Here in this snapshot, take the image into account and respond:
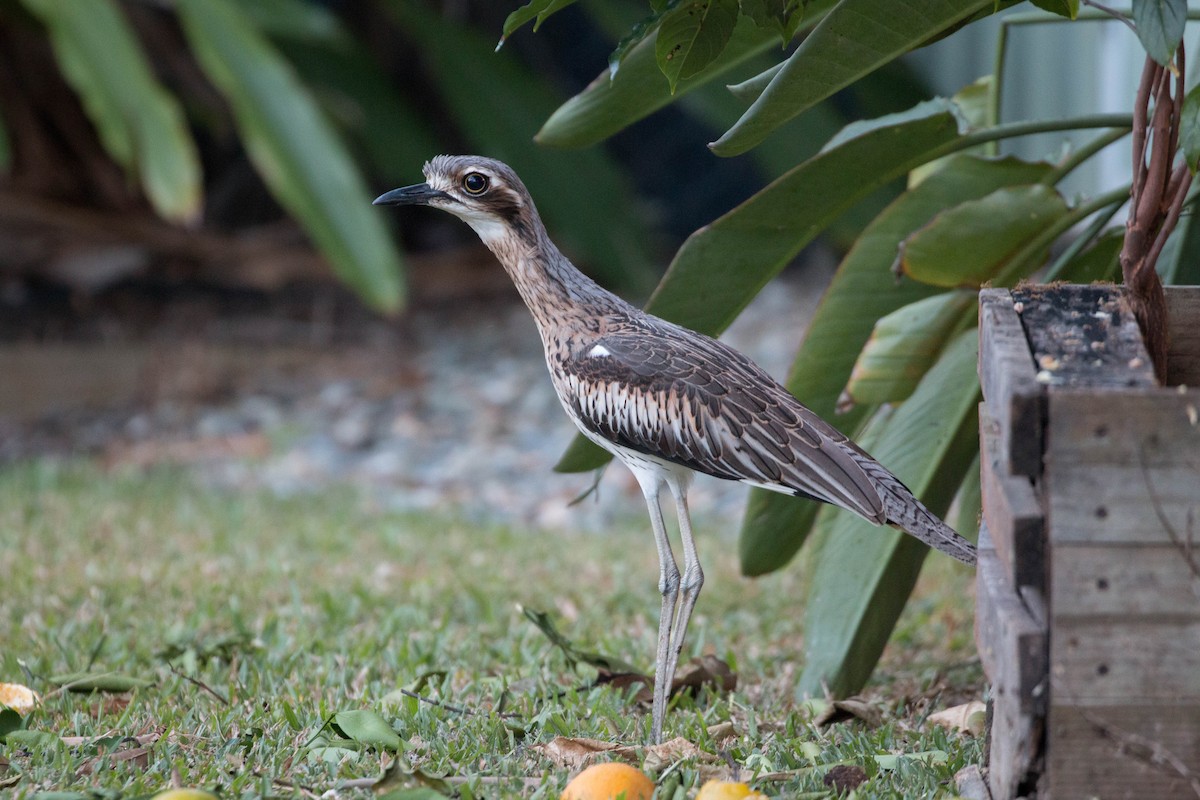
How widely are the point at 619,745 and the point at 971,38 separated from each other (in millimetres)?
7833

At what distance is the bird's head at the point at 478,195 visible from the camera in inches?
110

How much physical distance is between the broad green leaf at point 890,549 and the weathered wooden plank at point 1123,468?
4.11ft

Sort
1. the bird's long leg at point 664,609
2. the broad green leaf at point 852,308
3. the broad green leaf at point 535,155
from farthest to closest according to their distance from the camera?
the broad green leaf at point 535,155 → the broad green leaf at point 852,308 → the bird's long leg at point 664,609

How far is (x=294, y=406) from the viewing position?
25.9ft

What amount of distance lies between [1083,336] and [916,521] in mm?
573

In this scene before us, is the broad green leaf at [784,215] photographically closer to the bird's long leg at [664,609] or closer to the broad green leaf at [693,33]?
the bird's long leg at [664,609]

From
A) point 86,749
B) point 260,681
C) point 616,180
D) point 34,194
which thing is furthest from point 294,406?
point 86,749

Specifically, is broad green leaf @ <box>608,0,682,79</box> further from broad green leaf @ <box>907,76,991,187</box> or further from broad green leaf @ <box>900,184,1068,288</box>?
broad green leaf @ <box>907,76,991,187</box>

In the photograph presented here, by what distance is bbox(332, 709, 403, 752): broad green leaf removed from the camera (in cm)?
234

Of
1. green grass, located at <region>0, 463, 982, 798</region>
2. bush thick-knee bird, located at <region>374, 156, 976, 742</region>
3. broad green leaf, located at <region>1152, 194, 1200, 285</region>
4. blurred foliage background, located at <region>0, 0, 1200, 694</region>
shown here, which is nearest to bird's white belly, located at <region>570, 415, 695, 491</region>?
bush thick-knee bird, located at <region>374, 156, 976, 742</region>

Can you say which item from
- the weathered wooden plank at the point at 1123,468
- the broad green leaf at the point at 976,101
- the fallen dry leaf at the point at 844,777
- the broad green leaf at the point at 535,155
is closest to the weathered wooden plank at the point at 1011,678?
the weathered wooden plank at the point at 1123,468

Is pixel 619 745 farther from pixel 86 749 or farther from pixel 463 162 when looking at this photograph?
pixel 463 162

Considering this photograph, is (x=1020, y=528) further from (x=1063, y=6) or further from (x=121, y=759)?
(x=121, y=759)

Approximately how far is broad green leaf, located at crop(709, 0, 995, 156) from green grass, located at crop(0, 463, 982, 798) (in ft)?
3.78
